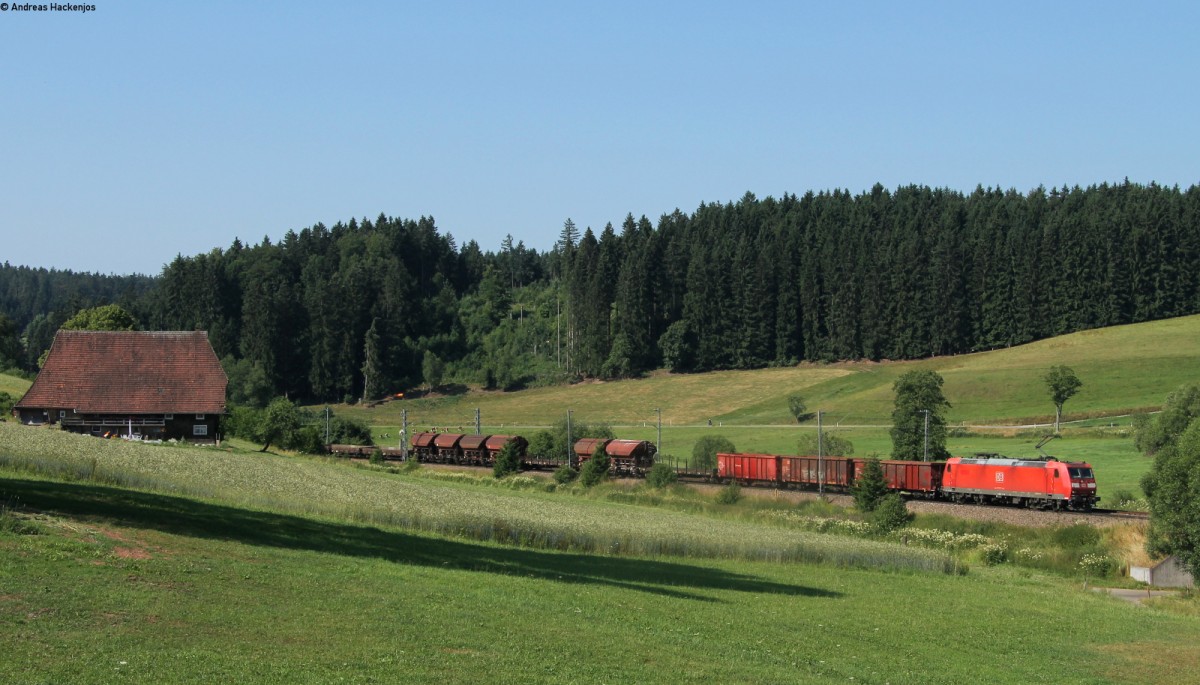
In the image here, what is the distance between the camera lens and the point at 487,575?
24.6 metres

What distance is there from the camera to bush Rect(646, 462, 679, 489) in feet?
235

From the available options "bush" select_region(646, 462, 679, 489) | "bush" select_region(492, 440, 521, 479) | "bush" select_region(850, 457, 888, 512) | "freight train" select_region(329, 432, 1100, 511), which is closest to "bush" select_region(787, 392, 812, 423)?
"freight train" select_region(329, 432, 1100, 511)

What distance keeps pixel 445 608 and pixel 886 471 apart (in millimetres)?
52516

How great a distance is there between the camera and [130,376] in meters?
72.0

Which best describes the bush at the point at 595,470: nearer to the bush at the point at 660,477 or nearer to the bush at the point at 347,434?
the bush at the point at 660,477

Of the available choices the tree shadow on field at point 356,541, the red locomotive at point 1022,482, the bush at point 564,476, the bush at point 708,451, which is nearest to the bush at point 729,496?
the red locomotive at point 1022,482

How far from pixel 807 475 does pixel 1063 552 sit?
28757 millimetres

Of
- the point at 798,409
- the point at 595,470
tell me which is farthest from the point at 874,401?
the point at 595,470

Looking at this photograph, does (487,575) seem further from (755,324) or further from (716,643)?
(755,324)

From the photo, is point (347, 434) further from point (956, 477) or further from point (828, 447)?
point (956, 477)

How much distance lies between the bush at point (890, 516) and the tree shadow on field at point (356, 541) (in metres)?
20.2

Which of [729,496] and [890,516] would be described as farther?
[729,496]

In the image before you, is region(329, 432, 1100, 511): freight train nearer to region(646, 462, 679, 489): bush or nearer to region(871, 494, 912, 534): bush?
region(646, 462, 679, 489): bush

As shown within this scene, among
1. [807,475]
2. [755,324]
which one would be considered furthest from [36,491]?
[755,324]
